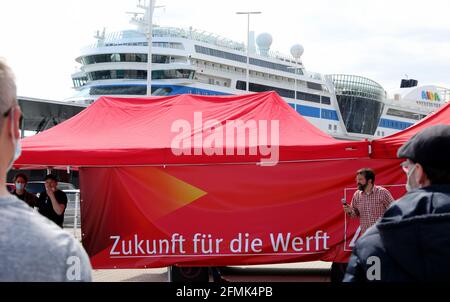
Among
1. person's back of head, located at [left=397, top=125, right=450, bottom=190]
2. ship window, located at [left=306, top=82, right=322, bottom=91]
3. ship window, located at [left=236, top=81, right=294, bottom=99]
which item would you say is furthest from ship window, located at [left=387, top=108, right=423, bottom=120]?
person's back of head, located at [left=397, top=125, right=450, bottom=190]

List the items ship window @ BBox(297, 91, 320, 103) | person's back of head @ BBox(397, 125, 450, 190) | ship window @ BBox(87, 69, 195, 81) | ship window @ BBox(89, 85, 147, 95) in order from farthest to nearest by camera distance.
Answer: ship window @ BBox(297, 91, 320, 103), ship window @ BBox(87, 69, 195, 81), ship window @ BBox(89, 85, 147, 95), person's back of head @ BBox(397, 125, 450, 190)

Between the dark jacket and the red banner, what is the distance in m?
5.99

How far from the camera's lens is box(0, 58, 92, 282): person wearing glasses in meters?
1.62

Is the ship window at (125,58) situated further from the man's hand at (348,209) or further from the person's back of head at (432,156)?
the person's back of head at (432,156)

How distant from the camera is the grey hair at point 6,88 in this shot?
1677 mm

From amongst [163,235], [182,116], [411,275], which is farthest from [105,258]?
[411,275]

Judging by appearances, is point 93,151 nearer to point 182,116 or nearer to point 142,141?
point 142,141

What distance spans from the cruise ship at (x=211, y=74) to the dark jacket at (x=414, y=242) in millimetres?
51623

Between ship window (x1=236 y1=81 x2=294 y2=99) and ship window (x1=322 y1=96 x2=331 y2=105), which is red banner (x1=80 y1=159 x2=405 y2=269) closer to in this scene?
ship window (x1=236 y1=81 x2=294 y2=99)

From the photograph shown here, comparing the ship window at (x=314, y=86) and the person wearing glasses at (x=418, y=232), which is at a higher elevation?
the ship window at (x=314, y=86)

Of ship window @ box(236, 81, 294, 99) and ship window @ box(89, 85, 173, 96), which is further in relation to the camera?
ship window @ box(236, 81, 294, 99)

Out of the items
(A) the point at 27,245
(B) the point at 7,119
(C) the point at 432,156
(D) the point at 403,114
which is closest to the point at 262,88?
(D) the point at 403,114

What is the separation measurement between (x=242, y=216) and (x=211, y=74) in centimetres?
4957

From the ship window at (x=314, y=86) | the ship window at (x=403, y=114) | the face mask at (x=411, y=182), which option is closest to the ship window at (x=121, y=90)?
the ship window at (x=314, y=86)
